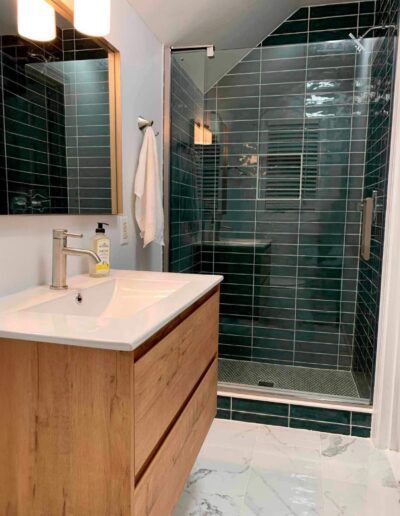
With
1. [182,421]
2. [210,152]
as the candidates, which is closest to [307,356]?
[210,152]

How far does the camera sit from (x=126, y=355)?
0.74 metres

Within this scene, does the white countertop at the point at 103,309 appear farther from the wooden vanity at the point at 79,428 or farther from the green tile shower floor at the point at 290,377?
the green tile shower floor at the point at 290,377

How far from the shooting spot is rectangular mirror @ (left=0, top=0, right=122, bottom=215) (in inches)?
43.3

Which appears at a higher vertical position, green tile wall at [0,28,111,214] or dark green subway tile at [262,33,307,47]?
dark green subway tile at [262,33,307,47]

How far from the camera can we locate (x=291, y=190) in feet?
8.84

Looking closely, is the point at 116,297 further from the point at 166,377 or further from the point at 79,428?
the point at 79,428

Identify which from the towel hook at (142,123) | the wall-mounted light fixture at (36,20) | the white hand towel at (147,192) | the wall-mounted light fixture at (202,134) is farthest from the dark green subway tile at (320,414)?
the wall-mounted light fixture at (36,20)

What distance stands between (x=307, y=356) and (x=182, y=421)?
1840 millimetres

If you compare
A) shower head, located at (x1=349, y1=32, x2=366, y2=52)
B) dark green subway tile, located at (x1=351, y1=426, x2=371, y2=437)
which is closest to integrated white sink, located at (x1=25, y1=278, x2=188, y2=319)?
dark green subway tile, located at (x1=351, y1=426, x2=371, y2=437)

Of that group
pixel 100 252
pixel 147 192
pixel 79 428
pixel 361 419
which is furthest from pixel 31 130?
pixel 361 419

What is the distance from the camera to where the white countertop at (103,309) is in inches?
29.8

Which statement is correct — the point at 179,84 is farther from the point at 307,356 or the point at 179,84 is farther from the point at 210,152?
the point at 307,356

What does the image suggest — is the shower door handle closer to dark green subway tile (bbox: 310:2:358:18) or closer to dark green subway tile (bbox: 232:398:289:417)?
dark green subway tile (bbox: 232:398:289:417)

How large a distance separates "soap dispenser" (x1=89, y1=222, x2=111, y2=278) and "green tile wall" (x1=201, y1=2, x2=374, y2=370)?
1.44 meters
